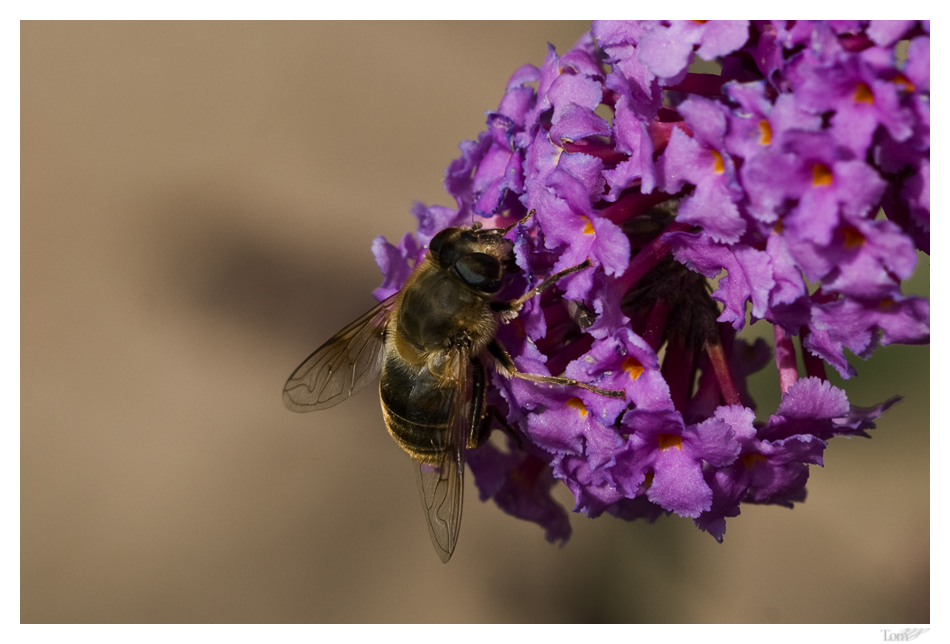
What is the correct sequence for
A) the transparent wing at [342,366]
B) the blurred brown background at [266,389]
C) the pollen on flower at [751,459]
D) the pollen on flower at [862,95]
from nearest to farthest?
the pollen on flower at [862,95] < the pollen on flower at [751,459] < the transparent wing at [342,366] < the blurred brown background at [266,389]

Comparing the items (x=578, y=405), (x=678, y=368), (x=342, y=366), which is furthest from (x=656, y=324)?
(x=342, y=366)

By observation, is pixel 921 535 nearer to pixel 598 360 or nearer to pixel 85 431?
pixel 598 360

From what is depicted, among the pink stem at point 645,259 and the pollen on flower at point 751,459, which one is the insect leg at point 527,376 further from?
the pollen on flower at point 751,459

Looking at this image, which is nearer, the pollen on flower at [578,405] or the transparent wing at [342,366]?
the pollen on flower at [578,405]

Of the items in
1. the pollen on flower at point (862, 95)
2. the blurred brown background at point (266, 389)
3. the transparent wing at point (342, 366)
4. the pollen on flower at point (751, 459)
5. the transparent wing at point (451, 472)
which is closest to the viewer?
the pollen on flower at point (862, 95)

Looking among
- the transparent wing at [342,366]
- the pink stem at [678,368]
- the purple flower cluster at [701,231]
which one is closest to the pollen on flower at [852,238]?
the purple flower cluster at [701,231]

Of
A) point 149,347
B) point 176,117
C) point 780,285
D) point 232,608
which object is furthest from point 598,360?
point 176,117

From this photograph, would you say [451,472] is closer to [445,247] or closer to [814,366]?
[445,247]
